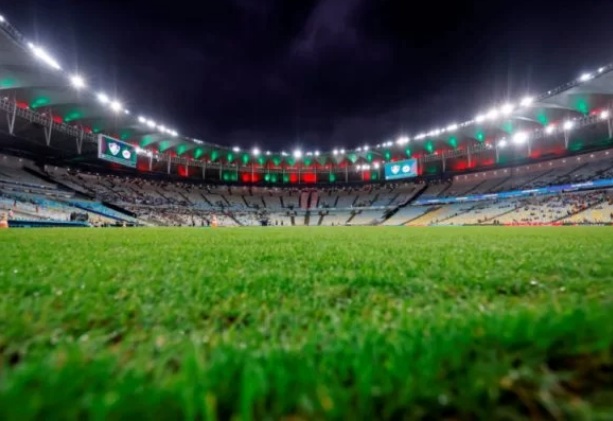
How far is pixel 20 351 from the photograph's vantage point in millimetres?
931

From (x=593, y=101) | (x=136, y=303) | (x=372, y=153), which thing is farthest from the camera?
(x=372, y=153)

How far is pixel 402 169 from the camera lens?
2009 inches

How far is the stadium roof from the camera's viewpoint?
25484 millimetres

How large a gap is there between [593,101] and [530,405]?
43638mm

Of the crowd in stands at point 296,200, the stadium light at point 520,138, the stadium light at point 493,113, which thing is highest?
the stadium light at point 493,113

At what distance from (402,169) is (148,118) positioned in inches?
1479

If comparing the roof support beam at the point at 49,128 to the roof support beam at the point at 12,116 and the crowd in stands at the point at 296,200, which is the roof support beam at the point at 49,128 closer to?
the roof support beam at the point at 12,116

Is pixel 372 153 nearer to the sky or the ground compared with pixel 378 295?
nearer to the sky

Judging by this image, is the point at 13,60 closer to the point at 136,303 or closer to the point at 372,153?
the point at 136,303

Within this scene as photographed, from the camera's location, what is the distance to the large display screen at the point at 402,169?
50.2 m

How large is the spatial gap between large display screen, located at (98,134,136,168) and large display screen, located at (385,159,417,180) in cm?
3754

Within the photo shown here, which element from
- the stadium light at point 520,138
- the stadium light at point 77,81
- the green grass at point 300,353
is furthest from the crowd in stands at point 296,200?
the green grass at point 300,353

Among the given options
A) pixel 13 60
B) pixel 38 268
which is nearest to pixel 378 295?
pixel 38 268

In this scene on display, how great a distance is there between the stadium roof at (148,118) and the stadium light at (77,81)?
0.08 meters
